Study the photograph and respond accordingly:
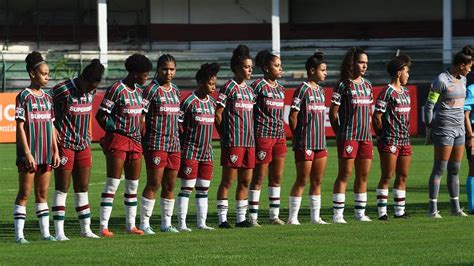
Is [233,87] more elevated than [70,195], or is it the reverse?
[233,87]

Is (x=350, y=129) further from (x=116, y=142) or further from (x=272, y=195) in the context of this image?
(x=116, y=142)

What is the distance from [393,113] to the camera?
17.0m

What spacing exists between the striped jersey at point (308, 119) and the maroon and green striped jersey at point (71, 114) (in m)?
2.85

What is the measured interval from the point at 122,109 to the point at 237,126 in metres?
1.64

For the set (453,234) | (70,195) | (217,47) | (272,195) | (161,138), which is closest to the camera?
(453,234)

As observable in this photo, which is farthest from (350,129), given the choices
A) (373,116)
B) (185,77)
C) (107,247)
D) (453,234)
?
(185,77)

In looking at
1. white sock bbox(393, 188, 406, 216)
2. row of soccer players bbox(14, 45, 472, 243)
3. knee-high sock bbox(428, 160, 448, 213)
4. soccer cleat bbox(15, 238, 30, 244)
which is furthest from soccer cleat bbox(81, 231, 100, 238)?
knee-high sock bbox(428, 160, 448, 213)

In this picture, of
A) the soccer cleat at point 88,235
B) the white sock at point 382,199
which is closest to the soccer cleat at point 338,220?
the white sock at point 382,199

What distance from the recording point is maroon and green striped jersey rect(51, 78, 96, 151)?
48.5 ft

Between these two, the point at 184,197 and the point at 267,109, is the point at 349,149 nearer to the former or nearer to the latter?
the point at 267,109

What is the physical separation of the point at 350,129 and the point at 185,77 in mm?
29334

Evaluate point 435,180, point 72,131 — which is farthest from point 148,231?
point 435,180

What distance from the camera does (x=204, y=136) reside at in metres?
15.9

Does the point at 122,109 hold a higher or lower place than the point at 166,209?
higher
